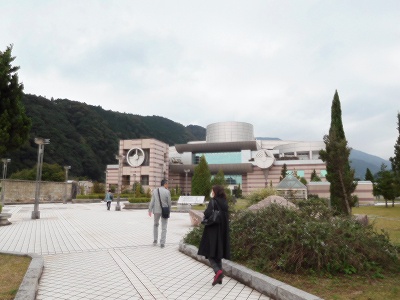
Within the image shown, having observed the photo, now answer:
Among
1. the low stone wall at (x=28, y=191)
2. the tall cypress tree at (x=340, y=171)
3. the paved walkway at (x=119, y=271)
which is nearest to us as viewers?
the paved walkway at (x=119, y=271)

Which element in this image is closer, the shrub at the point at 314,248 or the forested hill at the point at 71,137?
the shrub at the point at 314,248

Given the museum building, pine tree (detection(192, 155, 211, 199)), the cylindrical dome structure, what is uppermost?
the cylindrical dome structure

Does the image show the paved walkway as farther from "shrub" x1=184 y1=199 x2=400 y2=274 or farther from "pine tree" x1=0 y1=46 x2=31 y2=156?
"pine tree" x1=0 y1=46 x2=31 y2=156

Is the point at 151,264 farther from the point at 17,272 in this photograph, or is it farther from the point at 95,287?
the point at 17,272

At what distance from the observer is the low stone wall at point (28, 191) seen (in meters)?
30.7

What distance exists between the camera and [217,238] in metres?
5.60

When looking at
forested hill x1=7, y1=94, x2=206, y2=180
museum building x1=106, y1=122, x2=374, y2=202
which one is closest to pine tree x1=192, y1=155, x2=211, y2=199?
museum building x1=106, y1=122, x2=374, y2=202

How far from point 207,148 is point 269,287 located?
64740 millimetres

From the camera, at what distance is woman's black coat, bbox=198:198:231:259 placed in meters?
5.53

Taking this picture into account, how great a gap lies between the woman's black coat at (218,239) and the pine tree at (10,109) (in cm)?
605

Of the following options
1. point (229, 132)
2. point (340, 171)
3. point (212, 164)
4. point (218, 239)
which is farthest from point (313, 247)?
point (229, 132)

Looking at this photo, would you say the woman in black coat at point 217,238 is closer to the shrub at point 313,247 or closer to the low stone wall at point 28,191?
the shrub at point 313,247

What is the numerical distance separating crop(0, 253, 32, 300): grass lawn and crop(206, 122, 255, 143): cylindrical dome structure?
73302mm

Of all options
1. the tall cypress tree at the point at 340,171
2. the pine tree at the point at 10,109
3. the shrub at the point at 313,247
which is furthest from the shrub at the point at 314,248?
the tall cypress tree at the point at 340,171
